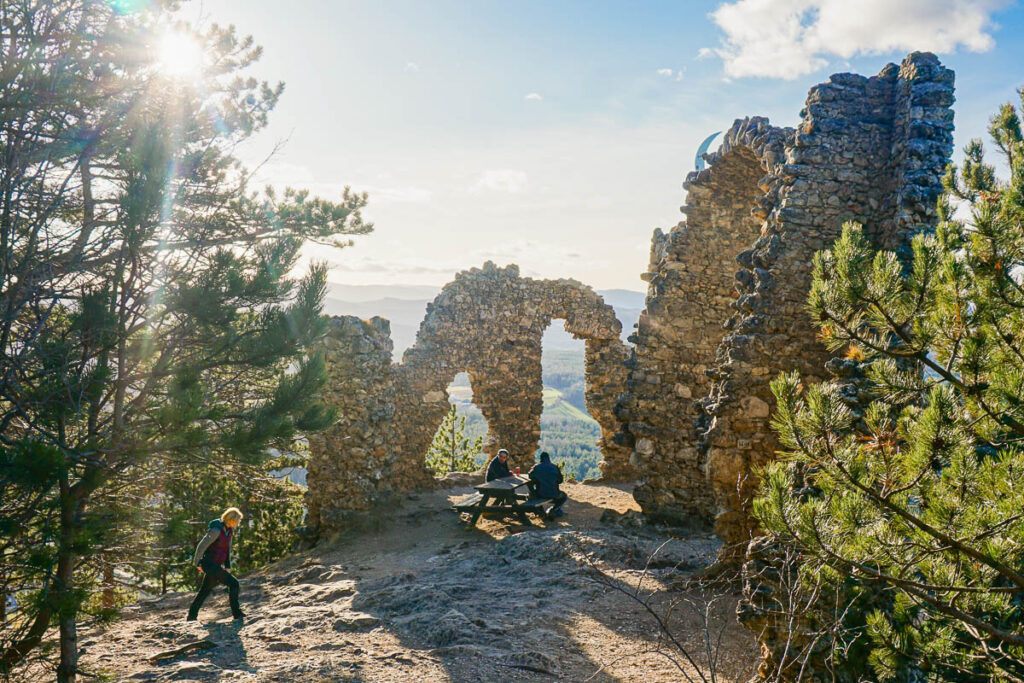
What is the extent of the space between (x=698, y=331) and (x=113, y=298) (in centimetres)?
786

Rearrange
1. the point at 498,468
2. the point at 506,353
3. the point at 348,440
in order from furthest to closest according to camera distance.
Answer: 1. the point at 506,353
2. the point at 498,468
3. the point at 348,440

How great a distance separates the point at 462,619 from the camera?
6.11 m

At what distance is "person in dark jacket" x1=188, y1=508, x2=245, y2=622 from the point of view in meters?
7.43

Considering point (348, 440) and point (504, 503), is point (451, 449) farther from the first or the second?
point (504, 503)

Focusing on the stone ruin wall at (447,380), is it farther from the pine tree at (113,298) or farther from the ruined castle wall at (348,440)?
the pine tree at (113,298)

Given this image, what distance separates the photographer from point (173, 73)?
239 inches

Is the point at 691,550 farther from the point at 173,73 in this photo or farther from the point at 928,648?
the point at 173,73

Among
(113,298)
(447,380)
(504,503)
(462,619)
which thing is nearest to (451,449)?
(447,380)

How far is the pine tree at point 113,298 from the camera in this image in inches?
187

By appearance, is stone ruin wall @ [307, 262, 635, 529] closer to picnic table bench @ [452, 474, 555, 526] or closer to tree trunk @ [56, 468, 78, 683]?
picnic table bench @ [452, 474, 555, 526]

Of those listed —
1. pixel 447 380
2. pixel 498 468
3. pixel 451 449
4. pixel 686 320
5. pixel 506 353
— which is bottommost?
pixel 451 449

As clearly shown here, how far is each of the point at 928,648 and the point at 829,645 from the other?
1.07m

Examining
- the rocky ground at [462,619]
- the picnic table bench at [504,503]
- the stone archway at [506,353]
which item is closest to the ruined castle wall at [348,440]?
the rocky ground at [462,619]

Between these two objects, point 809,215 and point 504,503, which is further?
point 504,503
